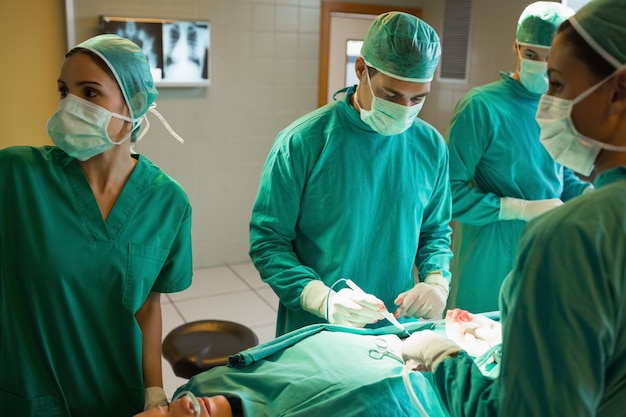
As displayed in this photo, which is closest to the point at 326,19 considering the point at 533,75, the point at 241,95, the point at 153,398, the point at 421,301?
the point at 241,95

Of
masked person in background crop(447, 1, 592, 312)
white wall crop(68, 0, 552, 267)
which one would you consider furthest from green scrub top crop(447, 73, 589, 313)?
white wall crop(68, 0, 552, 267)

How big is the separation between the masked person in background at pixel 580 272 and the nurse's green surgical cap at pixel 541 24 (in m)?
1.32

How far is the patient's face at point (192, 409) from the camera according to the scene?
1425 millimetres

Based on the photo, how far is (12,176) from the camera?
1.40 meters

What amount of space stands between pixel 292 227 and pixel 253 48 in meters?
2.85

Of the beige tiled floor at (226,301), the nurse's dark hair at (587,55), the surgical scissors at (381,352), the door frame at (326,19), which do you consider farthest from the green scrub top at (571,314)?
the door frame at (326,19)

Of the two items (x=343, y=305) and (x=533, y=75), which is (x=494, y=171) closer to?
(x=533, y=75)

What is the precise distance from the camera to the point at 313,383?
1533mm

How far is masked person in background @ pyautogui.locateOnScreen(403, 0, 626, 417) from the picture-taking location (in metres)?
0.88

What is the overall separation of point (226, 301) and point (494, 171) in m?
2.23

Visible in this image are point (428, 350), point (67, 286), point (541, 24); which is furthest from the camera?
point (541, 24)

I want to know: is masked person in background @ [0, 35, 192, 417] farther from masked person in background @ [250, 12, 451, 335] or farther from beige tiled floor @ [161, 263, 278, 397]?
beige tiled floor @ [161, 263, 278, 397]

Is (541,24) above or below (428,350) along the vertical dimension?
above

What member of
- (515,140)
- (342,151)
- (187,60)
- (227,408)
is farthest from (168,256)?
(187,60)
